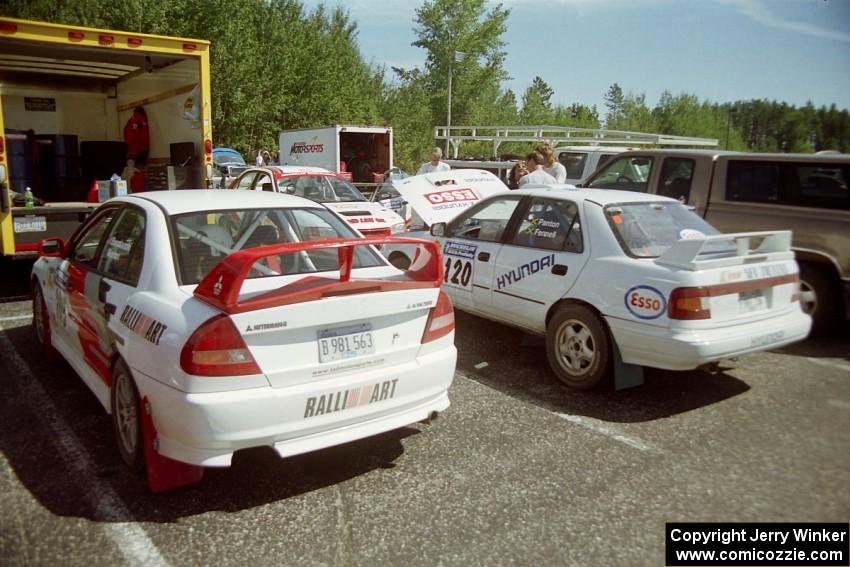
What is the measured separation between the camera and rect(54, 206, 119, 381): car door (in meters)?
4.04

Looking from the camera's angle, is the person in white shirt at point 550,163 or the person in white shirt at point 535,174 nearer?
the person in white shirt at point 535,174

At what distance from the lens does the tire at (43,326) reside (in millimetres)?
5328

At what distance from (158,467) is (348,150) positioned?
20510 millimetres

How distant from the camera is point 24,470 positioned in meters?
3.68

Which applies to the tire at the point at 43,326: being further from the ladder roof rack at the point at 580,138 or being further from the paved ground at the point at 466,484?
the ladder roof rack at the point at 580,138

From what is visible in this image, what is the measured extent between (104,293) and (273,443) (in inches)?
61.7

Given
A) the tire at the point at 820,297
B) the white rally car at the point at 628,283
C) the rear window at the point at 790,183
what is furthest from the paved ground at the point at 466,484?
the rear window at the point at 790,183

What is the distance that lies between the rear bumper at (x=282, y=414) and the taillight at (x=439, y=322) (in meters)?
0.21

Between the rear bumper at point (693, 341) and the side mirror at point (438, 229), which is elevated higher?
the side mirror at point (438, 229)

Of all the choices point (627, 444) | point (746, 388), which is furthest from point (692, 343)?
point (746, 388)

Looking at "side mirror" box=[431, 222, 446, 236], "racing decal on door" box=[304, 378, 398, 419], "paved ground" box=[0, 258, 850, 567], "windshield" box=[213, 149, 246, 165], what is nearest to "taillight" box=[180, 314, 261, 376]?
"racing decal on door" box=[304, 378, 398, 419]

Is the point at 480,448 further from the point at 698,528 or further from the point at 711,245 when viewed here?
the point at 711,245

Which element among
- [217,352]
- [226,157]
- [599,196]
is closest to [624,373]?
[599,196]

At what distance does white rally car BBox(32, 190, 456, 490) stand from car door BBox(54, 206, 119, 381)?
0.03m
